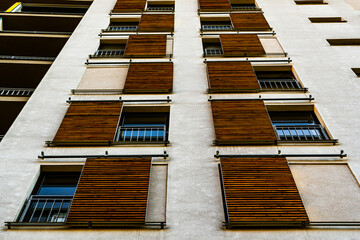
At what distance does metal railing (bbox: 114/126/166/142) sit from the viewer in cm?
980

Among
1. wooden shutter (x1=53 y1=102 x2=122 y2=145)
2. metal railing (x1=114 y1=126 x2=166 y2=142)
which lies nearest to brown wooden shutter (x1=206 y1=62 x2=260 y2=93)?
metal railing (x1=114 y1=126 x2=166 y2=142)

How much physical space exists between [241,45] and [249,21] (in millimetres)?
2935

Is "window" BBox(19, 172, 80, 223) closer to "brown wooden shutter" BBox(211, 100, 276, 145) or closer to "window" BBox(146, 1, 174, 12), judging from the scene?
"brown wooden shutter" BBox(211, 100, 276, 145)

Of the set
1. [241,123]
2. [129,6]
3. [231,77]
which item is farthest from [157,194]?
[129,6]

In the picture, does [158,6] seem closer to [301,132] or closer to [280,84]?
[280,84]

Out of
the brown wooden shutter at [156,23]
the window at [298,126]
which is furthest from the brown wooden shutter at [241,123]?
the brown wooden shutter at [156,23]

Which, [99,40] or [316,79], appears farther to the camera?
[99,40]

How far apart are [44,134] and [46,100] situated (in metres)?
1.80

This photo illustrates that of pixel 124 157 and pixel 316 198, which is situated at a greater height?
pixel 124 157

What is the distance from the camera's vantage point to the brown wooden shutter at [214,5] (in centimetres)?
1772

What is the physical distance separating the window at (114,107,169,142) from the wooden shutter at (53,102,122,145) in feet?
1.42

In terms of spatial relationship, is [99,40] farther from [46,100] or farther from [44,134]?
[44,134]

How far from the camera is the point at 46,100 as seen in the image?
35.4 ft

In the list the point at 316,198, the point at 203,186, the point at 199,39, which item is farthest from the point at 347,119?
the point at 199,39
